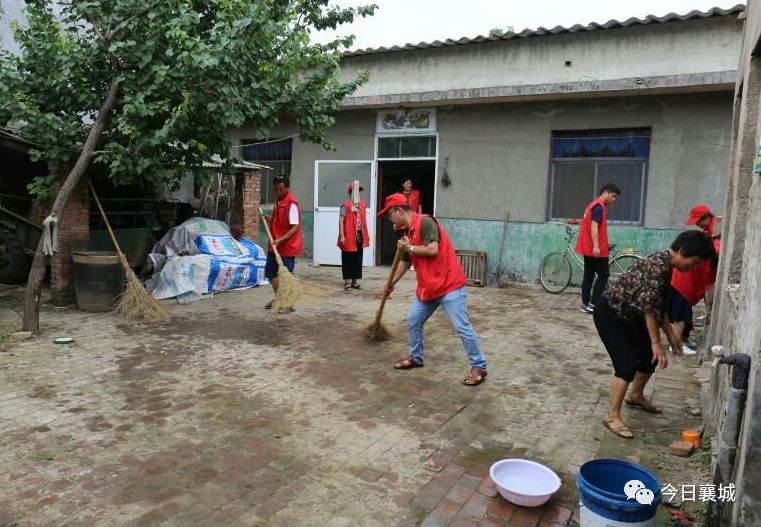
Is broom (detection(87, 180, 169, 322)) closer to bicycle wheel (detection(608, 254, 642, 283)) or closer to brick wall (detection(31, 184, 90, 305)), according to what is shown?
brick wall (detection(31, 184, 90, 305))

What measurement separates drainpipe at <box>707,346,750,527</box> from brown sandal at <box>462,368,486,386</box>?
234 cm

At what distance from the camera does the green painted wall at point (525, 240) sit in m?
9.32

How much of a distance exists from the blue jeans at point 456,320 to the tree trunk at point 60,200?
4153mm

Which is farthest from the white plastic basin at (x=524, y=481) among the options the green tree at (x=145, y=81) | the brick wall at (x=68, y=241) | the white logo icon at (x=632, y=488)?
the brick wall at (x=68, y=241)

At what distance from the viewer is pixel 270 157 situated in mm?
13102

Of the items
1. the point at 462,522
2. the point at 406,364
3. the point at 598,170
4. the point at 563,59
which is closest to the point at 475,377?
the point at 406,364

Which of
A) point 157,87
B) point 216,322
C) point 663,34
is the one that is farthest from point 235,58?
point 663,34

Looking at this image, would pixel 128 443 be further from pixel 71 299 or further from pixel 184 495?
pixel 71 299

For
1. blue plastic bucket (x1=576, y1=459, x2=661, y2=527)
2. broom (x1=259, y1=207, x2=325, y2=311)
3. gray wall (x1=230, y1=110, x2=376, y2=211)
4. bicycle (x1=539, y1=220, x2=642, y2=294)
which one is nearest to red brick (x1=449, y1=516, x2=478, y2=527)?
blue plastic bucket (x1=576, y1=459, x2=661, y2=527)

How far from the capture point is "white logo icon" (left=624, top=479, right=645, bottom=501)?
243 centimetres

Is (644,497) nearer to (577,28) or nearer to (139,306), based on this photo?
(139,306)

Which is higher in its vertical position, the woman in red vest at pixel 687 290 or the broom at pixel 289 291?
the woman in red vest at pixel 687 290

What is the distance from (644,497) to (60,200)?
6.52 metres

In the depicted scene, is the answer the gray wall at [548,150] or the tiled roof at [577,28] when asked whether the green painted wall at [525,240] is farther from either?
the tiled roof at [577,28]
